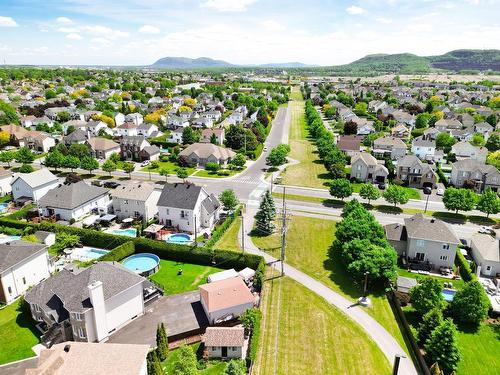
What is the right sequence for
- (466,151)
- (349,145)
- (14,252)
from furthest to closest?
(349,145) < (466,151) < (14,252)

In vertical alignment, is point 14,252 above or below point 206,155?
below

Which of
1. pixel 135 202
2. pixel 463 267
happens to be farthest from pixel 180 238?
pixel 463 267

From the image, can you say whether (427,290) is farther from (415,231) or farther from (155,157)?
(155,157)

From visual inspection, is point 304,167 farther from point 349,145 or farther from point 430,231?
point 430,231

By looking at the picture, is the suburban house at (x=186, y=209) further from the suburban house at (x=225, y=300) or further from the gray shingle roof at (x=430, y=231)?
the gray shingle roof at (x=430, y=231)

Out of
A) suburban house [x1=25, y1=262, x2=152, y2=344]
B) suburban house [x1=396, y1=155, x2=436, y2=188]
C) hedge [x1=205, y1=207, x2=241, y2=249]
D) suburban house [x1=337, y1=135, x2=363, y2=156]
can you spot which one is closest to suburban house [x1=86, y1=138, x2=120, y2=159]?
hedge [x1=205, y1=207, x2=241, y2=249]

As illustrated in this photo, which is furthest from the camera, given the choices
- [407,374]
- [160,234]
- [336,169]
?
[336,169]

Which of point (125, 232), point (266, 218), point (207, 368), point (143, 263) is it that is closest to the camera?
point (207, 368)

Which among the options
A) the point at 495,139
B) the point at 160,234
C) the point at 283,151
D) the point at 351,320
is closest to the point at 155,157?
the point at 283,151
